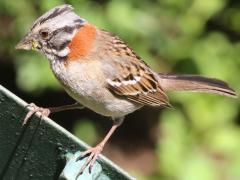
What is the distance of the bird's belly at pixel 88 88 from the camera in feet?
10.3

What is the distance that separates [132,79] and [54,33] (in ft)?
2.05

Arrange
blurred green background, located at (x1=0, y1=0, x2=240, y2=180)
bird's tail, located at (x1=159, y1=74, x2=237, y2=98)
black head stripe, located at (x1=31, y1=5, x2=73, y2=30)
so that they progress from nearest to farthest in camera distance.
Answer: black head stripe, located at (x1=31, y1=5, x2=73, y2=30)
bird's tail, located at (x1=159, y1=74, x2=237, y2=98)
blurred green background, located at (x1=0, y1=0, x2=240, y2=180)

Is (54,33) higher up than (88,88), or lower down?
higher up

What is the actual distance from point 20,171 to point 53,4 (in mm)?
2149

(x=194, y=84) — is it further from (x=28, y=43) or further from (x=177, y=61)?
(x=28, y=43)

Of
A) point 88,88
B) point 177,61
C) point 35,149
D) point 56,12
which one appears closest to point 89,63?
point 88,88

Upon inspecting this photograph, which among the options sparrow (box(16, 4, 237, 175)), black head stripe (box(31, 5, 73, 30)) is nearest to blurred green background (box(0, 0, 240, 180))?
sparrow (box(16, 4, 237, 175))

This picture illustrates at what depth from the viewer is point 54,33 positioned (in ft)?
10.1

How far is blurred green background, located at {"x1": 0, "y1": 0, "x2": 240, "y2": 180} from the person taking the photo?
175 inches

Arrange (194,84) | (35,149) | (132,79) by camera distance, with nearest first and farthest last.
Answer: (35,149) < (132,79) < (194,84)

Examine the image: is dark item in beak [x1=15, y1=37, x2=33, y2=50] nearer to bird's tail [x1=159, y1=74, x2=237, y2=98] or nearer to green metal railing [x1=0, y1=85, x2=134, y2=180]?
green metal railing [x1=0, y1=85, x2=134, y2=180]

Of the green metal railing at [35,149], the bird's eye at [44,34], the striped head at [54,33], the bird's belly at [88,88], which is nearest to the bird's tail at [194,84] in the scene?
the bird's belly at [88,88]

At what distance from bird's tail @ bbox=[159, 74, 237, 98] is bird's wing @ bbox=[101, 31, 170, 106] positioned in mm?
119

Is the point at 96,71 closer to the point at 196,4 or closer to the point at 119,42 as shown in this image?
the point at 119,42
